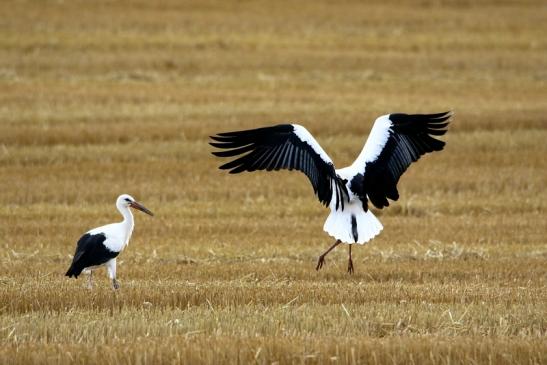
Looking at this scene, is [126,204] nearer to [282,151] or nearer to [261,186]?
[282,151]

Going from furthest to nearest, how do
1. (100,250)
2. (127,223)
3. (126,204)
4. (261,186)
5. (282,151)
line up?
(261,186), (126,204), (282,151), (127,223), (100,250)

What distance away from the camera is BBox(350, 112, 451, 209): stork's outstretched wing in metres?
11.1

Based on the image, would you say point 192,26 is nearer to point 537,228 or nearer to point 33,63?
point 33,63

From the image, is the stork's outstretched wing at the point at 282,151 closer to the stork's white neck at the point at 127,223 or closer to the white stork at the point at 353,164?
the white stork at the point at 353,164

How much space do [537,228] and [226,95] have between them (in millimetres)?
11668

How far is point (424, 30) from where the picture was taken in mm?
35031

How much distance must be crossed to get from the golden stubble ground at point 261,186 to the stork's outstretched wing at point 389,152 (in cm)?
85

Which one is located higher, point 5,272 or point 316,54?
point 316,54

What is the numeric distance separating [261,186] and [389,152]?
566 centimetres

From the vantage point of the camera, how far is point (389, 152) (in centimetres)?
1116

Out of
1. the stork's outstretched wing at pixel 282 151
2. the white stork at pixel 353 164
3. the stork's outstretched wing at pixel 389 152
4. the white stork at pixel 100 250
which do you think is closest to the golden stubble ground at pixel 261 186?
the white stork at pixel 100 250

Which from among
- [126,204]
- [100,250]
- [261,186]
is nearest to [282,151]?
[126,204]

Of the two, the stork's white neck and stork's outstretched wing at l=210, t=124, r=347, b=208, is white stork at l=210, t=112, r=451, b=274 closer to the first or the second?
stork's outstretched wing at l=210, t=124, r=347, b=208

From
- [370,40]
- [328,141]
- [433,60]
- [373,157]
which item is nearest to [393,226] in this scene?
[373,157]
